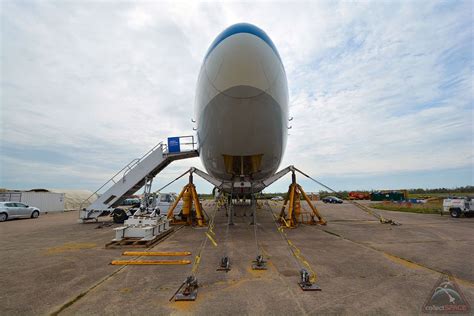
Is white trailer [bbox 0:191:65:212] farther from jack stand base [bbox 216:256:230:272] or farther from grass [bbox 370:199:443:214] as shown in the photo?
grass [bbox 370:199:443:214]

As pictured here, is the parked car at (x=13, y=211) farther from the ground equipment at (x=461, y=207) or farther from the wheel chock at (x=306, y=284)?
the ground equipment at (x=461, y=207)

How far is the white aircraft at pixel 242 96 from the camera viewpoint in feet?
18.1

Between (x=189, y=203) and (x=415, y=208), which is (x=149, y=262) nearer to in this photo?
(x=189, y=203)

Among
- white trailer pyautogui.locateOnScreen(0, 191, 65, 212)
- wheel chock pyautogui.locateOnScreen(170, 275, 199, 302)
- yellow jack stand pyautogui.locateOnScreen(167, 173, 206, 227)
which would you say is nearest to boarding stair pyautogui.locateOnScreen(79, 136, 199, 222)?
yellow jack stand pyautogui.locateOnScreen(167, 173, 206, 227)

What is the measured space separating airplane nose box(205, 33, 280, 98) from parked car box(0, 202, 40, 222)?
23.3m

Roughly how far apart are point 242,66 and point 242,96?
0.68 meters

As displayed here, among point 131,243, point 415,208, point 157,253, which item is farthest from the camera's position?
point 415,208

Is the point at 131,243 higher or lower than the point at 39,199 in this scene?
lower

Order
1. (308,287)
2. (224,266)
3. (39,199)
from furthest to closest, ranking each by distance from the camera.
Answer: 1. (39,199)
2. (224,266)
3. (308,287)

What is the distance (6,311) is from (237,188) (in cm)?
747

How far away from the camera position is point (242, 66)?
17.8 feet

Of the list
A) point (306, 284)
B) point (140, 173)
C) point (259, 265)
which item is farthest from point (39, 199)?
point (306, 284)

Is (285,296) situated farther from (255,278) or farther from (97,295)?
(97,295)

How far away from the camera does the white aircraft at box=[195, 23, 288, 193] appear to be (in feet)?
18.1
